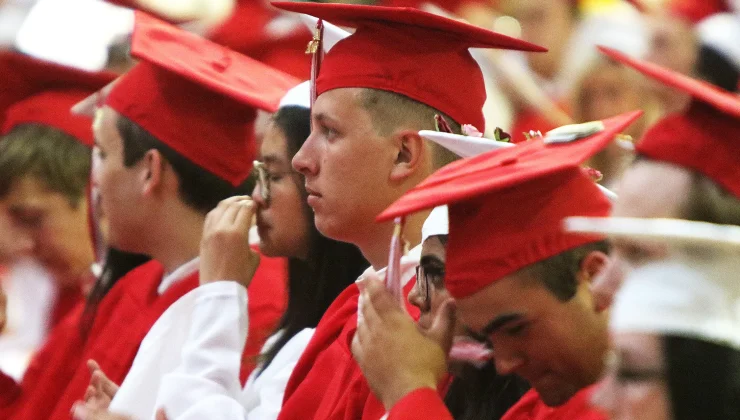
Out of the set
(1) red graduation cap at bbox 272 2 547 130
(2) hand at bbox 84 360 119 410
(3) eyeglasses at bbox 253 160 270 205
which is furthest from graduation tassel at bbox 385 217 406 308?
(2) hand at bbox 84 360 119 410

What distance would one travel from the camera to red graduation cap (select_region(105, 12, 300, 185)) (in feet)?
11.7

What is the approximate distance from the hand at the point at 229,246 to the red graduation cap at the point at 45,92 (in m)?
1.44

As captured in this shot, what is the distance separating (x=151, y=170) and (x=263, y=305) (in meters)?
0.48

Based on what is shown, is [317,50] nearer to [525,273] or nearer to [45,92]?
[525,273]

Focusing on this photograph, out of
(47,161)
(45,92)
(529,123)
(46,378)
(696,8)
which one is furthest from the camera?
(529,123)

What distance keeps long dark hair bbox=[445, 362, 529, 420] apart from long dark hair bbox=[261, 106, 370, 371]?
877 mm

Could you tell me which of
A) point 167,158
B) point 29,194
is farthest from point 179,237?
point 29,194

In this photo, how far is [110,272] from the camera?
13.3ft

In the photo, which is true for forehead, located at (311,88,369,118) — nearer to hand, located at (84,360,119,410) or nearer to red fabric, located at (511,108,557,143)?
hand, located at (84,360,119,410)

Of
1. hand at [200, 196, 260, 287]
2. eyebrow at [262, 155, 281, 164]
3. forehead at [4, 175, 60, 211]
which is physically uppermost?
eyebrow at [262, 155, 281, 164]

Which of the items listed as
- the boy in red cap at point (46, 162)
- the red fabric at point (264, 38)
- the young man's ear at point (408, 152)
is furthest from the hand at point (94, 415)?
the red fabric at point (264, 38)

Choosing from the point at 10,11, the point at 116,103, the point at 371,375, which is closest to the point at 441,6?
the point at 10,11

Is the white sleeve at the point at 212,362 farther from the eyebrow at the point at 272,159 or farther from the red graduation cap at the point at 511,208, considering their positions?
the red graduation cap at the point at 511,208

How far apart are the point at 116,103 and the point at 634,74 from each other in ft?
6.71
